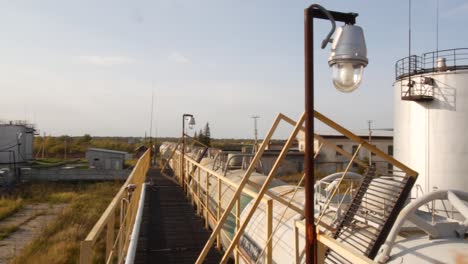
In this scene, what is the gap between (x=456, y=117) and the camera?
47.5 feet

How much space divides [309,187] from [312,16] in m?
1.56

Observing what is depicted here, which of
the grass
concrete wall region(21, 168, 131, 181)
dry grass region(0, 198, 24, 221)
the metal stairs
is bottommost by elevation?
the grass

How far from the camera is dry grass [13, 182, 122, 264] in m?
14.6

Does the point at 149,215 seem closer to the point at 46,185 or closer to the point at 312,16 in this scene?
the point at 312,16

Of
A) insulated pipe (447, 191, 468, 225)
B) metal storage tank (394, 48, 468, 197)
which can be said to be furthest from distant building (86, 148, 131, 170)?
insulated pipe (447, 191, 468, 225)

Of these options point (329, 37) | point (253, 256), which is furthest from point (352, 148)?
point (329, 37)

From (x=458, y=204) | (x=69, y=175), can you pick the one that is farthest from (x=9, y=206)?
(x=458, y=204)

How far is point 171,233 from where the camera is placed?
408 inches

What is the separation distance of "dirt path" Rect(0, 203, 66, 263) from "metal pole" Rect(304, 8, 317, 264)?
54.8 feet

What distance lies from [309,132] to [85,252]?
7.44 feet

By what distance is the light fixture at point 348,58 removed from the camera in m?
3.38

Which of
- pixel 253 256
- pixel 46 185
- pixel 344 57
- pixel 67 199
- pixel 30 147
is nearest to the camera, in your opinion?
pixel 344 57

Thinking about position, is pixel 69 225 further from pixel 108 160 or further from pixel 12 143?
pixel 12 143

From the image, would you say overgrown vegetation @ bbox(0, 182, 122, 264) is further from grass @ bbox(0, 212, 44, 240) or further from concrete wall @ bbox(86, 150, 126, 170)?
concrete wall @ bbox(86, 150, 126, 170)
